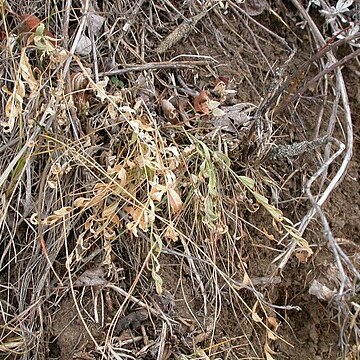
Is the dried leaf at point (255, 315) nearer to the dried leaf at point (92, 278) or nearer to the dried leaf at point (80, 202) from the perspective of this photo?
the dried leaf at point (92, 278)

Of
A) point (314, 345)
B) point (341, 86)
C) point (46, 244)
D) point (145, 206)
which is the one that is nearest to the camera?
point (145, 206)

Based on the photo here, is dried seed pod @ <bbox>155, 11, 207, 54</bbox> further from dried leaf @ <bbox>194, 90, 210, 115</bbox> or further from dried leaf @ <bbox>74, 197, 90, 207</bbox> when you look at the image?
dried leaf @ <bbox>74, 197, 90, 207</bbox>

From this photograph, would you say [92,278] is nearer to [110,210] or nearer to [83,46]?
[110,210]

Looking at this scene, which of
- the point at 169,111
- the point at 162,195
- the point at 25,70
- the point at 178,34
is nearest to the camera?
the point at 25,70

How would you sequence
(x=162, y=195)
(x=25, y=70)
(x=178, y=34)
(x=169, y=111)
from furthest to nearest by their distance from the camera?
(x=178, y=34), (x=169, y=111), (x=162, y=195), (x=25, y=70)

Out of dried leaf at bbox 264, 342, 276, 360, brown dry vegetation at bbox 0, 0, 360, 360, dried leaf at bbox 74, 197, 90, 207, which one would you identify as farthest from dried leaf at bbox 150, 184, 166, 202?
dried leaf at bbox 264, 342, 276, 360

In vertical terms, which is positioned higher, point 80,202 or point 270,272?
point 80,202

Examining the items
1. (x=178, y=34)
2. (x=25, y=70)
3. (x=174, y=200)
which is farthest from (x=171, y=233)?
(x=178, y=34)

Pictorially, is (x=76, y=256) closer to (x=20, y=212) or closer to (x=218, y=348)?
(x=20, y=212)

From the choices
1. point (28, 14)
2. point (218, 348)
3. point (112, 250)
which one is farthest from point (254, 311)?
point (28, 14)
